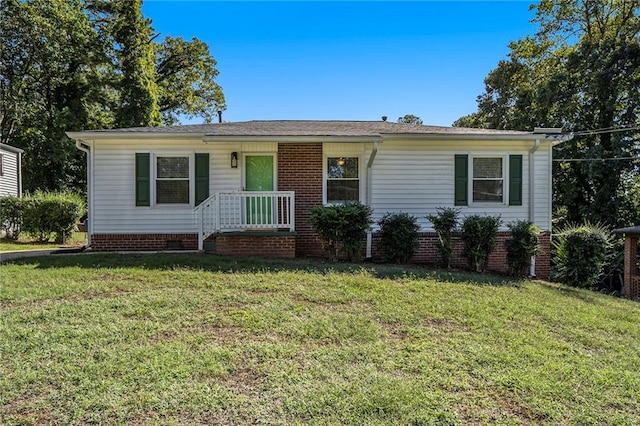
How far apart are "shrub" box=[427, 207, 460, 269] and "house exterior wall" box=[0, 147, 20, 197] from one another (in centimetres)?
1768

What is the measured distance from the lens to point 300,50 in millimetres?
12508

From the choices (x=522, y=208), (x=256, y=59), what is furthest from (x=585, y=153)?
(x=256, y=59)

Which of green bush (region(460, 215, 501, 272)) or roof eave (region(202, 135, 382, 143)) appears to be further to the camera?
roof eave (region(202, 135, 382, 143))

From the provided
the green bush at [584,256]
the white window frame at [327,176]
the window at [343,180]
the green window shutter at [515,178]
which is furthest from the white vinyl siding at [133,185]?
the green bush at [584,256]

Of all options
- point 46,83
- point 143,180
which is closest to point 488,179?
point 143,180

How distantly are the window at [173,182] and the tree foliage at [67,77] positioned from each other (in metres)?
11.9

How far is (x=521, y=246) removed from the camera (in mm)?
8188

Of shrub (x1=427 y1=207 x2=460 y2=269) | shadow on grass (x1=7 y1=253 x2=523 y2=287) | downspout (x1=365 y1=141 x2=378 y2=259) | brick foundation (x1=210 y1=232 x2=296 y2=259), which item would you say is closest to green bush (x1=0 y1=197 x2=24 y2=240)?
shadow on grass (x1=7 y1=253 x2=523 y2=287)

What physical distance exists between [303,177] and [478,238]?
4259 millimetres

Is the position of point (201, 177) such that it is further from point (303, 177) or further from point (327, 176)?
point (327, 176)

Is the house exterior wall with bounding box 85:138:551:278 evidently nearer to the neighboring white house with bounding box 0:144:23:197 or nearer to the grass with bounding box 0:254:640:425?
the grass with bounding box 0:254:640:425

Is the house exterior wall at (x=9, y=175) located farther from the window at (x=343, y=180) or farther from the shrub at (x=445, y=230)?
the shrub at (x=445, y=230)

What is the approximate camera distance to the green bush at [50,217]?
37.1ft

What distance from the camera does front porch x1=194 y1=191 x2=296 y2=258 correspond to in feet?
26.9
